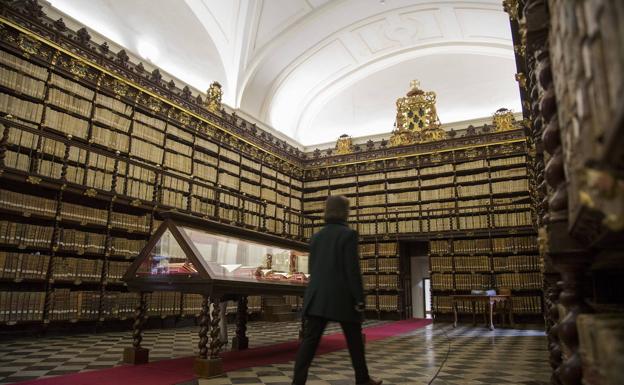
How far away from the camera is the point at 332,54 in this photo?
41.7 feet

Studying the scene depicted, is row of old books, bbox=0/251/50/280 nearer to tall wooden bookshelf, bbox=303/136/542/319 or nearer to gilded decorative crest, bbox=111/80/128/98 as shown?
gilded decorative crest, bbox=111/80/128/98

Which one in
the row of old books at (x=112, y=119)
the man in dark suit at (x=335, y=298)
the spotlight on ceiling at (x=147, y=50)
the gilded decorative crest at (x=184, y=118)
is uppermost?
the spotlight on ceiling at (x=147, y=50)

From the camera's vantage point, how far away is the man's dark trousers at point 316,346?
7.59 feet

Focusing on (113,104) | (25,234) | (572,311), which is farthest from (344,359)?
(113,104)

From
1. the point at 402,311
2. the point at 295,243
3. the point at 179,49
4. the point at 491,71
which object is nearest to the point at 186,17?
the point at 179,49

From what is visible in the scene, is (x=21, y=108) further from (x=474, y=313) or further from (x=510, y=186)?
(x=510, y=186)

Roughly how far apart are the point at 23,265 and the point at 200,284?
3808mm

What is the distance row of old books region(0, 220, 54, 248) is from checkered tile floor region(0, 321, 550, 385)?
4.16 feet

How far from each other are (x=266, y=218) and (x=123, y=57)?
4.88m

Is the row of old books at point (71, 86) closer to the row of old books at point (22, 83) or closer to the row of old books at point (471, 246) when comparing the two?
the row of old books at point (22, 83)

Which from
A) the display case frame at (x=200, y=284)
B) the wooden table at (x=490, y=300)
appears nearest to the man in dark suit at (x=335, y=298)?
the display case frame at (x=200, y=284)

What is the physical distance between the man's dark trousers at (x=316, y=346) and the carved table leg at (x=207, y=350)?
1.20m

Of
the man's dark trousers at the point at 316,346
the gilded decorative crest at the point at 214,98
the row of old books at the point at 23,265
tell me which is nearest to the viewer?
the man's dark trousers at the point at 316,346

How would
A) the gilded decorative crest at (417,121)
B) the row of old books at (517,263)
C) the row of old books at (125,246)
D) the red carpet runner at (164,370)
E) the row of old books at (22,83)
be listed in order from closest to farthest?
1. the red carpet runner at (164,370)
2. the row of old books at (22,83)
3. the row of old books at (125,246)
4. the row of old books at (517,263)
5. the gilded decorative crest at (417,121)
